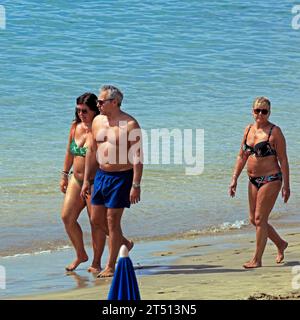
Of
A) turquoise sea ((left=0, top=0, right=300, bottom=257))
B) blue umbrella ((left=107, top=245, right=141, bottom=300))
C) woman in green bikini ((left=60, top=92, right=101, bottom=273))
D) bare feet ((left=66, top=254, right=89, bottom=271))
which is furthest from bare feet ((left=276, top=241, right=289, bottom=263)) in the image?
blue umbrella ((left=107, top=245, right=141, bottom=300))

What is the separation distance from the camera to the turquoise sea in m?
12.0

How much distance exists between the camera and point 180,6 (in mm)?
27234

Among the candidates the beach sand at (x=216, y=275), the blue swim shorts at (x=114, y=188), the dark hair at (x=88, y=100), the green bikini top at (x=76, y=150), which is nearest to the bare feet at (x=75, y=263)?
the beach sand at (x=216, y=275)

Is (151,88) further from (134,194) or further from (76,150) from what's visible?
(134,194)

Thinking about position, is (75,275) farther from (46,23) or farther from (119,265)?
(46,23)

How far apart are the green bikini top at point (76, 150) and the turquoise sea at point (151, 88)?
4.81 ft

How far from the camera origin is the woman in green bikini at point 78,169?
9.09 metres

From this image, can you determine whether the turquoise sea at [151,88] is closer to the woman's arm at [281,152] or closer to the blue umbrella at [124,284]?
the woman's arm at [281,152]

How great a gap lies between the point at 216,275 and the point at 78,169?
5.04 feet

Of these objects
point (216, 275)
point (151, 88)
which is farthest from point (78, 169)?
point (151, 88)

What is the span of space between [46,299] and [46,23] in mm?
16811

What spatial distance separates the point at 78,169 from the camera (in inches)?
363

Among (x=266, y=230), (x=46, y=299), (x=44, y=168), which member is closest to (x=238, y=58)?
(x=44, y=168)
